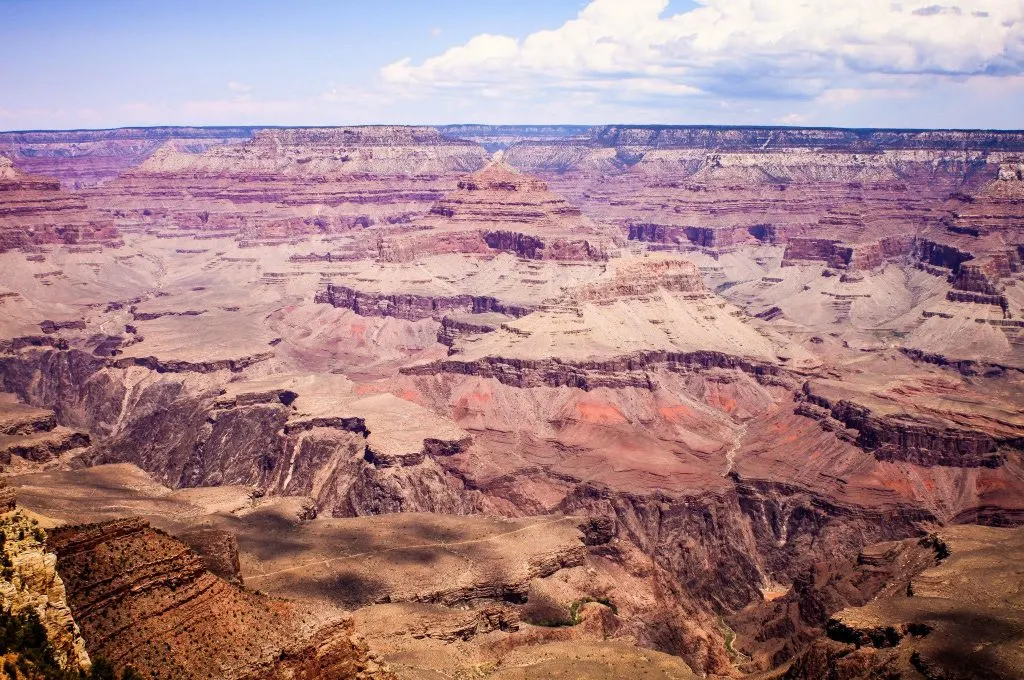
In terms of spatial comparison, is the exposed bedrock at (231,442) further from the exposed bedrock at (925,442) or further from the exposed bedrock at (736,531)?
the exposed bedrock at (925,442)

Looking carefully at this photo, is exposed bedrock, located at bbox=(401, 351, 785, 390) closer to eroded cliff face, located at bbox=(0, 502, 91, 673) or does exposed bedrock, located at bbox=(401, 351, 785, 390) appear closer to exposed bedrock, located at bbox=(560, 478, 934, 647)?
exposed bedrock, located at bbox=(560, 478, 934, 647)

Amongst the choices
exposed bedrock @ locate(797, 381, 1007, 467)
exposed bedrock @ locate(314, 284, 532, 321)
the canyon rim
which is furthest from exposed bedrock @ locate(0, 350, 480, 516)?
exposed bedrock @ locate(314, 284, 532, 321)

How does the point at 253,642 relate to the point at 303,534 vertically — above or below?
above

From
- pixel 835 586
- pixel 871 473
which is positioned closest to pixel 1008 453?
pixel 871 473

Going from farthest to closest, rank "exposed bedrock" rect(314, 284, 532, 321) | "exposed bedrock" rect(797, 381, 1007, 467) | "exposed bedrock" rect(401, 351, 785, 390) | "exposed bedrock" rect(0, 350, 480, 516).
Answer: "exposed bedrock" rect(314, 284, 532, 321) < "exposed bedrock" rect(401, 351, 785, 390) < "exposed bedrock" rect(797, 381, 1007, 467) < "exposed bedrock" rect(0, 350, 480, 516)

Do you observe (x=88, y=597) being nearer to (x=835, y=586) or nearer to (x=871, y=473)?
(x=835, y=586)

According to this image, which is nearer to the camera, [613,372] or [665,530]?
[665,530]

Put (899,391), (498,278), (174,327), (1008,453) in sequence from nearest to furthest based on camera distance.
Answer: (1008,453) < (899,391) < (174,327) < (498,278)

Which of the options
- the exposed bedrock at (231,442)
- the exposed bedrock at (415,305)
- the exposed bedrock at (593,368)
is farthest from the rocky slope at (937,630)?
the exposed bedrock at (415,305)
